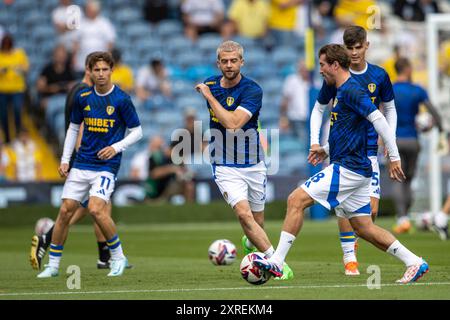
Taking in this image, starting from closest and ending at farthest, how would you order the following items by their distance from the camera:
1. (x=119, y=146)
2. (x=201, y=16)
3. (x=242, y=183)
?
1. (x=242, y=183)
2. (x=119, y=146)
3. (x=201, y=16)

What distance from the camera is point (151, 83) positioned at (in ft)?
85.6

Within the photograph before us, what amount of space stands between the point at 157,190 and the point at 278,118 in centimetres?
506

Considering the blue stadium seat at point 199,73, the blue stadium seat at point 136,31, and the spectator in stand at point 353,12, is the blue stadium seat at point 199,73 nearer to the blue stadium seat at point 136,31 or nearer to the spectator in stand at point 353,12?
the blue stadium seat at point 136,31

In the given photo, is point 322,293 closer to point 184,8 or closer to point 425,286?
point 425,286

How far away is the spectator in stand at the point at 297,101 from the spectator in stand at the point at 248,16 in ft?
6.80

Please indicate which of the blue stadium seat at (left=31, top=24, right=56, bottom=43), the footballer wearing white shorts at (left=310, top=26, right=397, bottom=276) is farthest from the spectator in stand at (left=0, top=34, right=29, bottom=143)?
the footballer wearing white shorts at (left=310, top=26, right=397, bottom=276)

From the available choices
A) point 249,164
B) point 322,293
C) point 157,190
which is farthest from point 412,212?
point 322,293

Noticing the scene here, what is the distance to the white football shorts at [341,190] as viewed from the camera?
1013cm

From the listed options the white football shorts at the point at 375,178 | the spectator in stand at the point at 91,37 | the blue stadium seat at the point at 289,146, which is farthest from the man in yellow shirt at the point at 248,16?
the white football shorts at the point at 375,178

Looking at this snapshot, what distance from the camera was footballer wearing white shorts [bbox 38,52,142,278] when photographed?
11969mm

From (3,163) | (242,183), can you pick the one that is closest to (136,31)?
(3,163)

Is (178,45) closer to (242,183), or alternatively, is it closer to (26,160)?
(26,160)

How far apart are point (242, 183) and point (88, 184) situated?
185 centimetres

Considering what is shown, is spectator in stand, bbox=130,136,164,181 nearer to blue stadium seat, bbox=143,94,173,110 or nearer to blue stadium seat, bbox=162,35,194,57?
blue stadium seat, bbox=143,94,173,110
